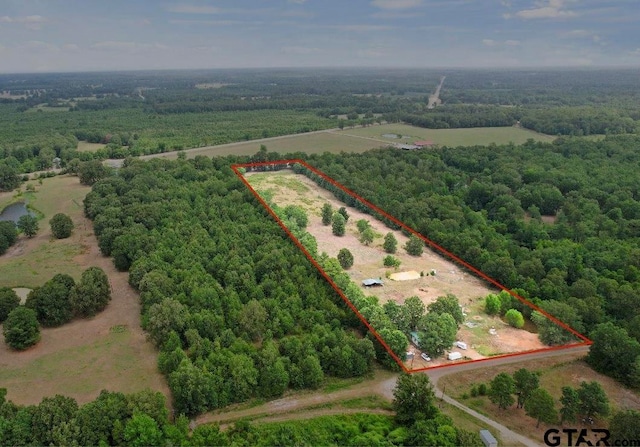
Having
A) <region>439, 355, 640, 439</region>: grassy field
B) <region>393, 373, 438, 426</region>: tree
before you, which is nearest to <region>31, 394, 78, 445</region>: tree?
<region>393, 373, 438, 426</region>: tree

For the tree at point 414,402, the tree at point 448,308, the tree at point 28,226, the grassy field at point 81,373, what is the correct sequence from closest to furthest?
the tree at point 414,402
the grassy field at point 81,373
the tree at point 448,308
the tree at point 28,226

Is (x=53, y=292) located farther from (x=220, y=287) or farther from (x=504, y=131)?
(x=504, y=131)

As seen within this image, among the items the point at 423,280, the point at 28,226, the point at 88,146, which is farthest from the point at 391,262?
the point at 88,146

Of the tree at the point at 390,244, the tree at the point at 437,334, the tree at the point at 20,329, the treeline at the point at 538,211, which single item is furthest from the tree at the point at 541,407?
the tree at the point at 20,329

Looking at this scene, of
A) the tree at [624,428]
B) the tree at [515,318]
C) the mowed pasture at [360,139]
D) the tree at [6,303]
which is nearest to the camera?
the tree at [624,428]

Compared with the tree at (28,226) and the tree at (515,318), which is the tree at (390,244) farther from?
the tree at (28,226)

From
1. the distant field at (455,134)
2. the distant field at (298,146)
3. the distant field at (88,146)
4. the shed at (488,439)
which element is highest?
the distant field at (455,134)
